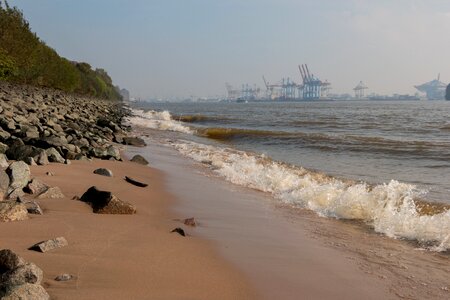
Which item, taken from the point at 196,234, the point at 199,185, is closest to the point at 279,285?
the point at 196,234

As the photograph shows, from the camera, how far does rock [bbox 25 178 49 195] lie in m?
5.25

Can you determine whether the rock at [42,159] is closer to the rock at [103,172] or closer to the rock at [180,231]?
the rock at [103,172]

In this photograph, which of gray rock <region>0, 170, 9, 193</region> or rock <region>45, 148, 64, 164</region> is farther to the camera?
rock <region>45, 148, 64, 164</region>

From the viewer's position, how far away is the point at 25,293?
244 centimetres

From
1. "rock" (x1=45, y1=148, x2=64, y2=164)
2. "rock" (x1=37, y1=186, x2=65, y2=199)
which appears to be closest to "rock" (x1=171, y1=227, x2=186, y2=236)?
"rock" (x1=37, y1=186, x2=65, y2=199)

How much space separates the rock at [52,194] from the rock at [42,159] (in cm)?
193

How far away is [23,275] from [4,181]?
2.58 m

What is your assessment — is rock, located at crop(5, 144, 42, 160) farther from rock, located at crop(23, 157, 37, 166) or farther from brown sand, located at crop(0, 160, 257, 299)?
brown sand, located at crop(0, 160, 257, 299)

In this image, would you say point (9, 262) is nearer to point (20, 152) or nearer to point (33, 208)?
point (33, 208)

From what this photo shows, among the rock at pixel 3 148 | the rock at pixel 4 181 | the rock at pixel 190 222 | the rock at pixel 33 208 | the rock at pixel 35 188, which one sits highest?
the rock at pixel 3 148

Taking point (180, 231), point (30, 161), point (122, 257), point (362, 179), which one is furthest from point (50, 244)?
point (362, 179)

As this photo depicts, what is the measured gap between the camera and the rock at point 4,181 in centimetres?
483

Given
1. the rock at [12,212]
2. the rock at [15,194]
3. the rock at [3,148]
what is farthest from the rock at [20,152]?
the rock at [12,212]

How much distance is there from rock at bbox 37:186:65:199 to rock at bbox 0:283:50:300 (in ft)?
9.47
